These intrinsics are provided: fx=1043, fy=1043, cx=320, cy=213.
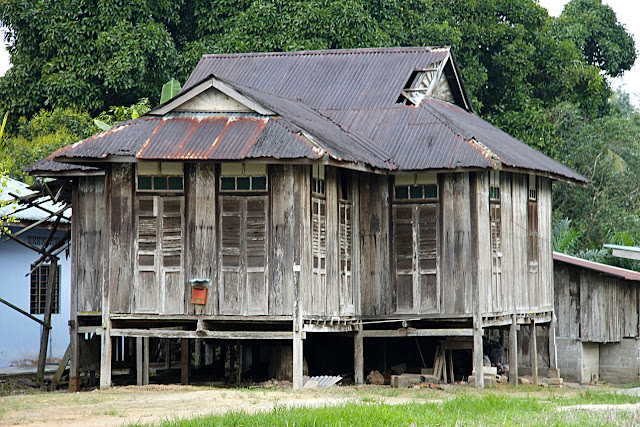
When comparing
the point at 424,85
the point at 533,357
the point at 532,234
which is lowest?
the point at 533,357

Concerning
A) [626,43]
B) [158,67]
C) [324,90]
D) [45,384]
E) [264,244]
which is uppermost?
[626,43]

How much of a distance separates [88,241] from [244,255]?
4329 mm

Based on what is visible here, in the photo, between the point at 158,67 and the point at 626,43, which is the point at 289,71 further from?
the point at 626,43

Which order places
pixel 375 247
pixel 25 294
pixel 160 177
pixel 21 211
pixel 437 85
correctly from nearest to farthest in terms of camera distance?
pixel 160 177
pixel 375 247
pixel 437 85
pixel 21 211
pixel 25 294

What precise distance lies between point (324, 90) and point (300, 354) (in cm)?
716

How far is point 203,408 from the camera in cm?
1516

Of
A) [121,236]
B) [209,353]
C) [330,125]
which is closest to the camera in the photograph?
[121,236]

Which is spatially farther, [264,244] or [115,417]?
[264,244]

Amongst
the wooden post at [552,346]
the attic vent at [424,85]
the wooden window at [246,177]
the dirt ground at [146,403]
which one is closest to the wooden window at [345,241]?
the dirt ground at [146,403]

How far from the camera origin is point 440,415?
14273mm

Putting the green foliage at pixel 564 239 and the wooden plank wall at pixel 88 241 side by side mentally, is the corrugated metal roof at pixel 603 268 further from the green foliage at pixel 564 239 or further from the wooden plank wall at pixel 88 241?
the wooden plank wall at pixel 88 241

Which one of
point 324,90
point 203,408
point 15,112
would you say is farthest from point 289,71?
point 15,112

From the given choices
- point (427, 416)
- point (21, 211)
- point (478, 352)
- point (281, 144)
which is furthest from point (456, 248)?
point (21, 211)

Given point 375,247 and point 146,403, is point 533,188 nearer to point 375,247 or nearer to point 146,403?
point 375,247
